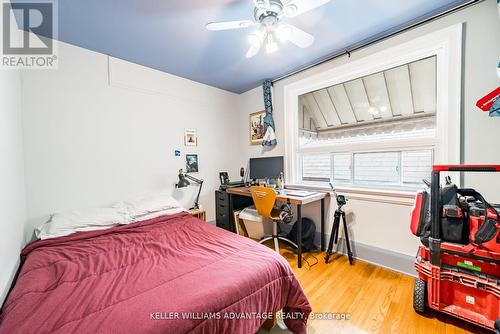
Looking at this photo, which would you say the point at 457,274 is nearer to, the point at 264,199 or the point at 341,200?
the point at 341,200

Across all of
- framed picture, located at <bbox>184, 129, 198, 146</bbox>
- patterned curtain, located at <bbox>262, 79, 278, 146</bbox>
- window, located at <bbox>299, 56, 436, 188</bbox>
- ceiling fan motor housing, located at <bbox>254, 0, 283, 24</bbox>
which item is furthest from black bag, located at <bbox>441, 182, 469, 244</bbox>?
framed picture, located at <bbox>184, 129, 198, 146</bbox>

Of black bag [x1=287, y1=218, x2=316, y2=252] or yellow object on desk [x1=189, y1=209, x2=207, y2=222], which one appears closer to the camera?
black bag [x1=287, y1=218, x2=316, y2=252]

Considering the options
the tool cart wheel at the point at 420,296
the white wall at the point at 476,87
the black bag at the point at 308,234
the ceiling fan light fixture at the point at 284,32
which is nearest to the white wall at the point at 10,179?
the ceiling fan light fixture at the point at 284,32

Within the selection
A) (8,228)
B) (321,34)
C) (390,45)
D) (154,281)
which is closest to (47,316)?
(154,281)

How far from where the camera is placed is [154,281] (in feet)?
3.68

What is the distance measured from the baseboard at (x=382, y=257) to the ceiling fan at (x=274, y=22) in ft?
7.35

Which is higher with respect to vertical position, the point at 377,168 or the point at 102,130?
the point at 102,130

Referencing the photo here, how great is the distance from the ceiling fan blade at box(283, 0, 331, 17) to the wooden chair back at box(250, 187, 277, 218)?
1620 mm

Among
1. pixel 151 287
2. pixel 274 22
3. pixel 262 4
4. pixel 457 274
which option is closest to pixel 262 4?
pixel 262 4

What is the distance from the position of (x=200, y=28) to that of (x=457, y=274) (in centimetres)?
285

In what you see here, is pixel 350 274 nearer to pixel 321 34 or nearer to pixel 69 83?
pixel 321 34

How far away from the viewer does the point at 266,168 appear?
125 inches

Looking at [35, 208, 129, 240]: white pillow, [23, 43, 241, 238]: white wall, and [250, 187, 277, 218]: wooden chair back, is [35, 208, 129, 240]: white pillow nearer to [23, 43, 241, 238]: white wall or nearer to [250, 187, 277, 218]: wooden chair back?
[23, 43, 241, 238]: white wall

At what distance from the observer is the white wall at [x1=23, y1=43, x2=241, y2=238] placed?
1986mm
